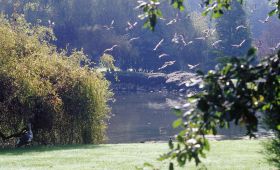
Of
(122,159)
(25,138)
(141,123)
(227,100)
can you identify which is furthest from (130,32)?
(227,100)

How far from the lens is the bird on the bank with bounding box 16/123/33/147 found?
23.2m

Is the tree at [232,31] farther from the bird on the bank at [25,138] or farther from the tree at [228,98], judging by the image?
the tree at [228,98]

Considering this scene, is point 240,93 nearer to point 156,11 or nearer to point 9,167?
point 156,11

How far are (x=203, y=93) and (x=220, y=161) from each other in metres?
12.0

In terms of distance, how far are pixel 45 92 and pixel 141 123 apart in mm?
18118

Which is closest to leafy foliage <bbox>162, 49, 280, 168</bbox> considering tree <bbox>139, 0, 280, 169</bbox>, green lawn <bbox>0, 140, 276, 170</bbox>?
tree <bbox>139, 0, 280, 169</bbox>

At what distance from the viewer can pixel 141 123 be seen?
41688 mm

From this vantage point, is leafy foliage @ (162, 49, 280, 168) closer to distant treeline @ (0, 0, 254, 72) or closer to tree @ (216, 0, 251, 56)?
distant treeline @ (0, 0, 254, 72)

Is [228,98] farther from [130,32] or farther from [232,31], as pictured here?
[130,32]

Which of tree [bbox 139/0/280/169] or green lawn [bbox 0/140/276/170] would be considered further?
green lawn [bbox 0/140/276/170]

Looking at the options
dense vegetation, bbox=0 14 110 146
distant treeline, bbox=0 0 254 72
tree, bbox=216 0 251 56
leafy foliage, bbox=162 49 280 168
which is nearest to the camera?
leafy foliage, bbox=162 49 280 168

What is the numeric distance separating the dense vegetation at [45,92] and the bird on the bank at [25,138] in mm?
1021

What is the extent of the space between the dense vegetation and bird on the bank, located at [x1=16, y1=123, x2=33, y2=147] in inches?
40.2

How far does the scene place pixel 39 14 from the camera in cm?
7794
